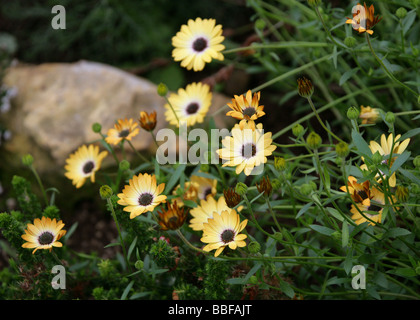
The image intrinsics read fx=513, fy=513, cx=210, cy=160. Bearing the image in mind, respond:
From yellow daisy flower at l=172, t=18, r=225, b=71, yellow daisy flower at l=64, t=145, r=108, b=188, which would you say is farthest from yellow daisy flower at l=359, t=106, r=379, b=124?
yellow daisy flower at l=64, t=145, r=108, b=188

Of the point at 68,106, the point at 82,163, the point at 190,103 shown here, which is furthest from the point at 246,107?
the point at 68,106

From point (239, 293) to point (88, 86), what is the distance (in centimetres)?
134

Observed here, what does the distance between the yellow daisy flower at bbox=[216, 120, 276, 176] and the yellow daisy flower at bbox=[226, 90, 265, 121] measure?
19mm

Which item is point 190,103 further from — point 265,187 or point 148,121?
point 265,187

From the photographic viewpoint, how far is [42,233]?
133 centimetres

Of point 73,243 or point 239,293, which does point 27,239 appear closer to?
point 239,293

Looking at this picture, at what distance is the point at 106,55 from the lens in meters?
2.81

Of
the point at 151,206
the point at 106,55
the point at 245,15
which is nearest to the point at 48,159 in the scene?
the point at 106,55

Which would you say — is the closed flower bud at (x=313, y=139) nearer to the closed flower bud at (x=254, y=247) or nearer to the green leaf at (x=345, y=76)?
the closed flower bud at (x=254, y=247)

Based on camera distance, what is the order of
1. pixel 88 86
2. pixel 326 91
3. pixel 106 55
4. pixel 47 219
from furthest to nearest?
pixel 106 55
pixel 88 86
pixel 326 91
pixel 47 219

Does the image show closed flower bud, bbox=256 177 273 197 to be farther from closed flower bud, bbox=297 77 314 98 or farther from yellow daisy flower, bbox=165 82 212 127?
yellow daisy flower, bbox=165 82 212 127

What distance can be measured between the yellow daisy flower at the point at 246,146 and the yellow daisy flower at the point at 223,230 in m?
0.12

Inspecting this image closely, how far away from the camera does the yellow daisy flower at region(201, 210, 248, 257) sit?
3.85 feet

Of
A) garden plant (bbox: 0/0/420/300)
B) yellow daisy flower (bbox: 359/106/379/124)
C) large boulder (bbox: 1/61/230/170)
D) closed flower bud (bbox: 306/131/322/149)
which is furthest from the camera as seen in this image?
large boulder (bbox: 1/61/230/170)
